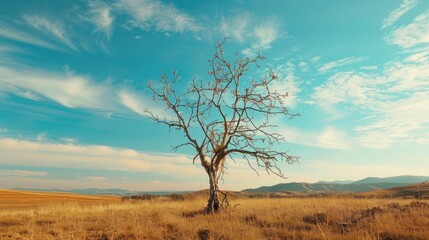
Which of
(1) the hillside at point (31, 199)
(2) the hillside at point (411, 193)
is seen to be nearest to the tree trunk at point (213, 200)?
(1) the hillside at point (31, 199)

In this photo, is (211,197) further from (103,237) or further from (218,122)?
(103,237)

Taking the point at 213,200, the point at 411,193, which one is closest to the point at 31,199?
the point at 213,200

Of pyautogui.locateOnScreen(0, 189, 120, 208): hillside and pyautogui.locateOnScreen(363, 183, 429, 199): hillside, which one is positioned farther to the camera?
pyautogui.locateOnScreen(363, 183, 429, 199): hillside

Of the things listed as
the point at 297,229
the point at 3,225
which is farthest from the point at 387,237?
the point at 3,225

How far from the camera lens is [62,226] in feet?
41.3

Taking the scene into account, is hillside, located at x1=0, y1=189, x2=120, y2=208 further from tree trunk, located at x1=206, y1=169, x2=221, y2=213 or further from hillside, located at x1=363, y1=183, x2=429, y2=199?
hillside, located at x1=363, y1=183, x2=429, y2=199

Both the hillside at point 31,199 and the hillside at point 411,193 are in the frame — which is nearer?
the hillside at point 31,199

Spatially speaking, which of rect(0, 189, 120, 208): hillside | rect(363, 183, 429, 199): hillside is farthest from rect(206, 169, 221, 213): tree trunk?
rect(363, 183, 429, 199): hillside

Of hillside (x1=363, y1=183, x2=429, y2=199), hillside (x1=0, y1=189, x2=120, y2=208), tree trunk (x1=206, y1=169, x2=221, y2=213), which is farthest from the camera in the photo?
hillside (x1=363, y1=183, x2=429, y2=199)

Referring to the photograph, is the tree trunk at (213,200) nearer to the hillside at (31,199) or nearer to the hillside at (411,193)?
the hillside at (31,199)

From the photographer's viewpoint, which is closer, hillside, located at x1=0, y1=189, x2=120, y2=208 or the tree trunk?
the tree trunk

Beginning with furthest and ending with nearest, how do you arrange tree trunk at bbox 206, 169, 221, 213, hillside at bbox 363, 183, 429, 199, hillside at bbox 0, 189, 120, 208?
hillside at bbox 363, 183, 429, 199 → hillside at bbox 0, 189, 120, 208 → tree trunk at bbox 206, 169, 221, 213

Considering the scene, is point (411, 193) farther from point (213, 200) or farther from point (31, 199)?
point (31, 199)

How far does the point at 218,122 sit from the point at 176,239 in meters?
8.66
